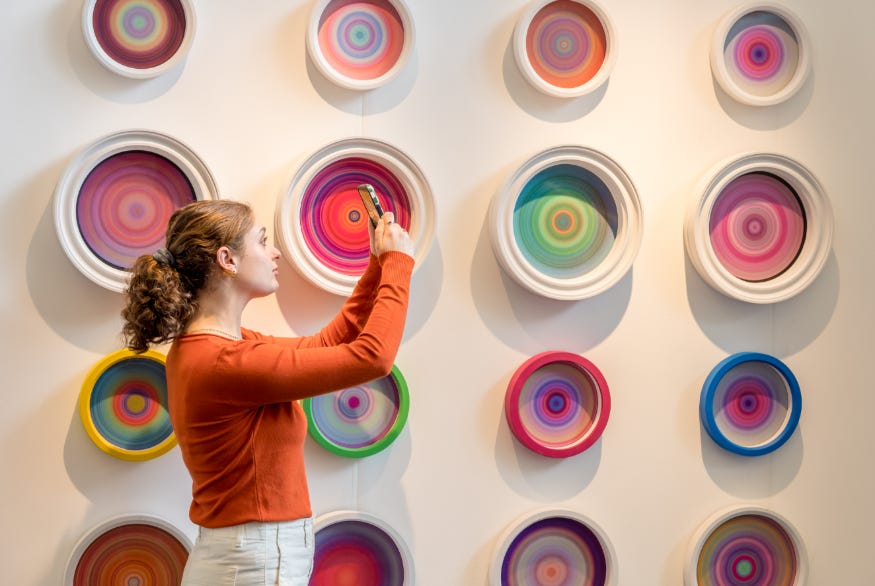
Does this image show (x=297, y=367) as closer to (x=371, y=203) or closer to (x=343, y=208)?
(x=371, y=203)

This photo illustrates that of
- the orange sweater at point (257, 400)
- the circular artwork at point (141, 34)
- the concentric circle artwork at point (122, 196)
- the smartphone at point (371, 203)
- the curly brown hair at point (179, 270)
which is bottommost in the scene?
the orange sweater at point (257, 400)

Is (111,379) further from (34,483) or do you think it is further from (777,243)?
(777,243)

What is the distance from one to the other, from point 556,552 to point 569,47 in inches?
46.1

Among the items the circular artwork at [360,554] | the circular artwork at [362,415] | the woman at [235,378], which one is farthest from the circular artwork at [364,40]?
the circular artwork at [360,554]

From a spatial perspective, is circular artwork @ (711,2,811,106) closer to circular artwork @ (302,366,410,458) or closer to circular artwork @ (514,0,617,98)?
circular artwork @ (514,0,617,98)

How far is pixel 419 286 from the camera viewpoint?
1884 mm

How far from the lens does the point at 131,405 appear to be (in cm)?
171

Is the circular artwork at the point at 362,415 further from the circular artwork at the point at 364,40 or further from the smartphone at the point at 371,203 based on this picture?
the circular artwork at the point at 364,40

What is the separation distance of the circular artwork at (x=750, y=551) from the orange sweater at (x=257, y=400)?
→ 108cm

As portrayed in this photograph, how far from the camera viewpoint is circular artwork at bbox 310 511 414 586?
1.80 metres

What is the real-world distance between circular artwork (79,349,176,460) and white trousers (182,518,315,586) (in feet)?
1.13

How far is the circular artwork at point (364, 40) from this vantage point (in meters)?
1.83

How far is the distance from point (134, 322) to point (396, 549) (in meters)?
0.77

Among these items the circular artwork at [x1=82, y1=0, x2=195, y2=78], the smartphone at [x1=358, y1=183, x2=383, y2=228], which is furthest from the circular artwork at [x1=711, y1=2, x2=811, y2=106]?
the circular artwork at [x1=82, y1=0, x2=195, y2=78]
